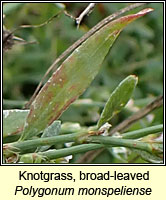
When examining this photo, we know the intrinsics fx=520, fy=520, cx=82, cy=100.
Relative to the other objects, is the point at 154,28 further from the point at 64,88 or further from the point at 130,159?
the point at 64,88

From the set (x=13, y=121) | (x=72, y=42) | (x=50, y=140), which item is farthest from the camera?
(x=72, y=42)

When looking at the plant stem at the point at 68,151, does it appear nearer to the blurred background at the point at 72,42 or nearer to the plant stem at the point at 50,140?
the plant stem at the point at 50,140

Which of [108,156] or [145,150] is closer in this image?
[145,150]

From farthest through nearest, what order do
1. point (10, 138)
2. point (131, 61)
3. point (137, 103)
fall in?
A: point (131, 61), point (137, 103), point (10, 138)

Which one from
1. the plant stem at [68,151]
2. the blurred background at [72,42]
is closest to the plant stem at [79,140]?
the plant stem at [68,151]

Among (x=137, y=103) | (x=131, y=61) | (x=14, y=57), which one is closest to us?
(x=137, y=103)

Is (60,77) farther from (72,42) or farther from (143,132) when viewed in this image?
(72,42)

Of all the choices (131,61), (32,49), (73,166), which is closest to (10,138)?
(73,166)

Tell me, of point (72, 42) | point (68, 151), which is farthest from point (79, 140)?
point (72, 42)
